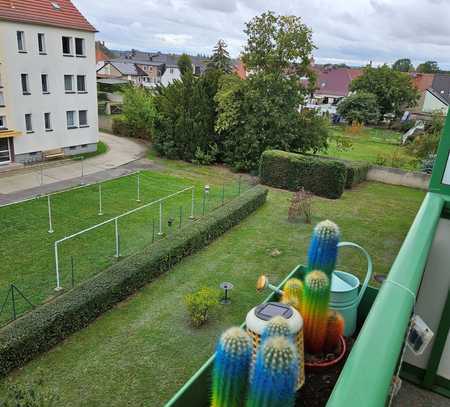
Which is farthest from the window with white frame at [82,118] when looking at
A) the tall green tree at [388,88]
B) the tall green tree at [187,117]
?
the tall green tree at [388,88]

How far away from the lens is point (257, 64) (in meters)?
22.9

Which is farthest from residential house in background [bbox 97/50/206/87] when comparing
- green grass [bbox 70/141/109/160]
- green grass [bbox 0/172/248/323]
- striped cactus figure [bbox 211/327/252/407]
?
striped cactus figure [bbox 211/327/252/407]

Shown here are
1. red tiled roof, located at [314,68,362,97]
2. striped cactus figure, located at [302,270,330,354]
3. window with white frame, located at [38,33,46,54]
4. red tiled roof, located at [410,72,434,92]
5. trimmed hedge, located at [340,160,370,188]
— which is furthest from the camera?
red tiled roof, located at [314,68,362,97]

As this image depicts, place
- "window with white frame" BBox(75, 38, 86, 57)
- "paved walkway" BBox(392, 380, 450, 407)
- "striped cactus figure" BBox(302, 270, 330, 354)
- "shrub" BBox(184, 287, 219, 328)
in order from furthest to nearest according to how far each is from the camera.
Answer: "window with white frame" BBox(75, 38, 86, 57) → "shrub" BBox(184, 287, 219, 328) → "paved walkway" BBox(392, 380, 450, 407) → "striped cactus figure" BBox(302, 270, 330, 354)

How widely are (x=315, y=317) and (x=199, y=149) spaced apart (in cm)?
2263

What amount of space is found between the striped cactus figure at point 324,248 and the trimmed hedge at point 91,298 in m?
6.79

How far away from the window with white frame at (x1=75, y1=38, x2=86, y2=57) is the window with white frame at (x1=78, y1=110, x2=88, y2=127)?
3473 millimetres

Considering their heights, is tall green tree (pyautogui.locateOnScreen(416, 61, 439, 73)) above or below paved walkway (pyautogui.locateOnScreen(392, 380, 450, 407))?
above

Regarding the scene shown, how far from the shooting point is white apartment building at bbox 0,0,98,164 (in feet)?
68.7

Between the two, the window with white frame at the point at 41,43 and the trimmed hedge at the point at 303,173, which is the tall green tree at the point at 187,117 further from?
the window with white frame at the point at 41,43

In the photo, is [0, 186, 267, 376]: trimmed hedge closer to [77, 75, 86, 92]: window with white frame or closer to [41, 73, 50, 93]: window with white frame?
[41, 73, 50, 93]: window with white frame

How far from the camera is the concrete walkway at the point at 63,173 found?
1855cm

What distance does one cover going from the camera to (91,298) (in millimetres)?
9180

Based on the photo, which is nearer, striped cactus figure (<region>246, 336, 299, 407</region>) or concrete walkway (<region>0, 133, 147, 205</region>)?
striped cactus figure (<region>246, 336, 299, 407</region>)
